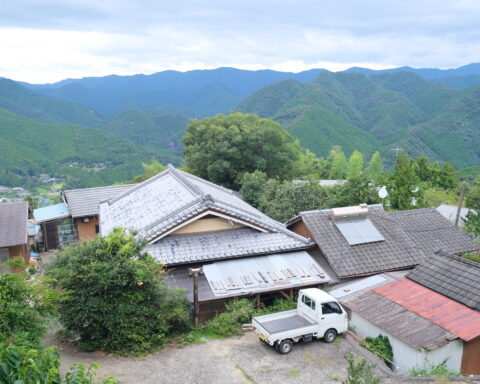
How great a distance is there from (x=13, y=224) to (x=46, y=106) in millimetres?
175091

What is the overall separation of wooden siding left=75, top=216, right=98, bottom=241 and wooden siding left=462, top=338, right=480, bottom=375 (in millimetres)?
19747

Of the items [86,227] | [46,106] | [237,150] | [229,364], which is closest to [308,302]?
[229,364]

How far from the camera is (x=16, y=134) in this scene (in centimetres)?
8606

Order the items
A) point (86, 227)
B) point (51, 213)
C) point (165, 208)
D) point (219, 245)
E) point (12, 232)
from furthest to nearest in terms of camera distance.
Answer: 1. point (86, 227)
2. point (51, 213)
3. point (12, 232)
4. point (165, 208)
5. point (219, 245)

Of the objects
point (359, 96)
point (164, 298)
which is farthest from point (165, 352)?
point (359, 96)

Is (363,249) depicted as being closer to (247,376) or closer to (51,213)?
(247,376)

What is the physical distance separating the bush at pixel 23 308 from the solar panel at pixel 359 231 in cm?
1107

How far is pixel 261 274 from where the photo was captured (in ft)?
44.5

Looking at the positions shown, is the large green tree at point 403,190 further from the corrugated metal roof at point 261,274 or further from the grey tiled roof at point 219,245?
the corrugated metal roof at point 261,274

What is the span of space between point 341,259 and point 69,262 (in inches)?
377

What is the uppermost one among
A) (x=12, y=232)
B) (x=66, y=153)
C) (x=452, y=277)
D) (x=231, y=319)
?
(x=66, y=153)

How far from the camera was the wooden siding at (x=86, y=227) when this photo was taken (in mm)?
23667

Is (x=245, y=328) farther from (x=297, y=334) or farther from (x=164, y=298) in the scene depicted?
(x=164, y=298)

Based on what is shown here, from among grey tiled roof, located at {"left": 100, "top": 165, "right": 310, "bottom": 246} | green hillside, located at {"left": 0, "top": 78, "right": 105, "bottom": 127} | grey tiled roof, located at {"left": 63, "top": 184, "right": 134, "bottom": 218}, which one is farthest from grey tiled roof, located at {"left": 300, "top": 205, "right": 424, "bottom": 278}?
green hillside, located at {"left": 0, "top": 78, "right": 105, "bottom": 127}
